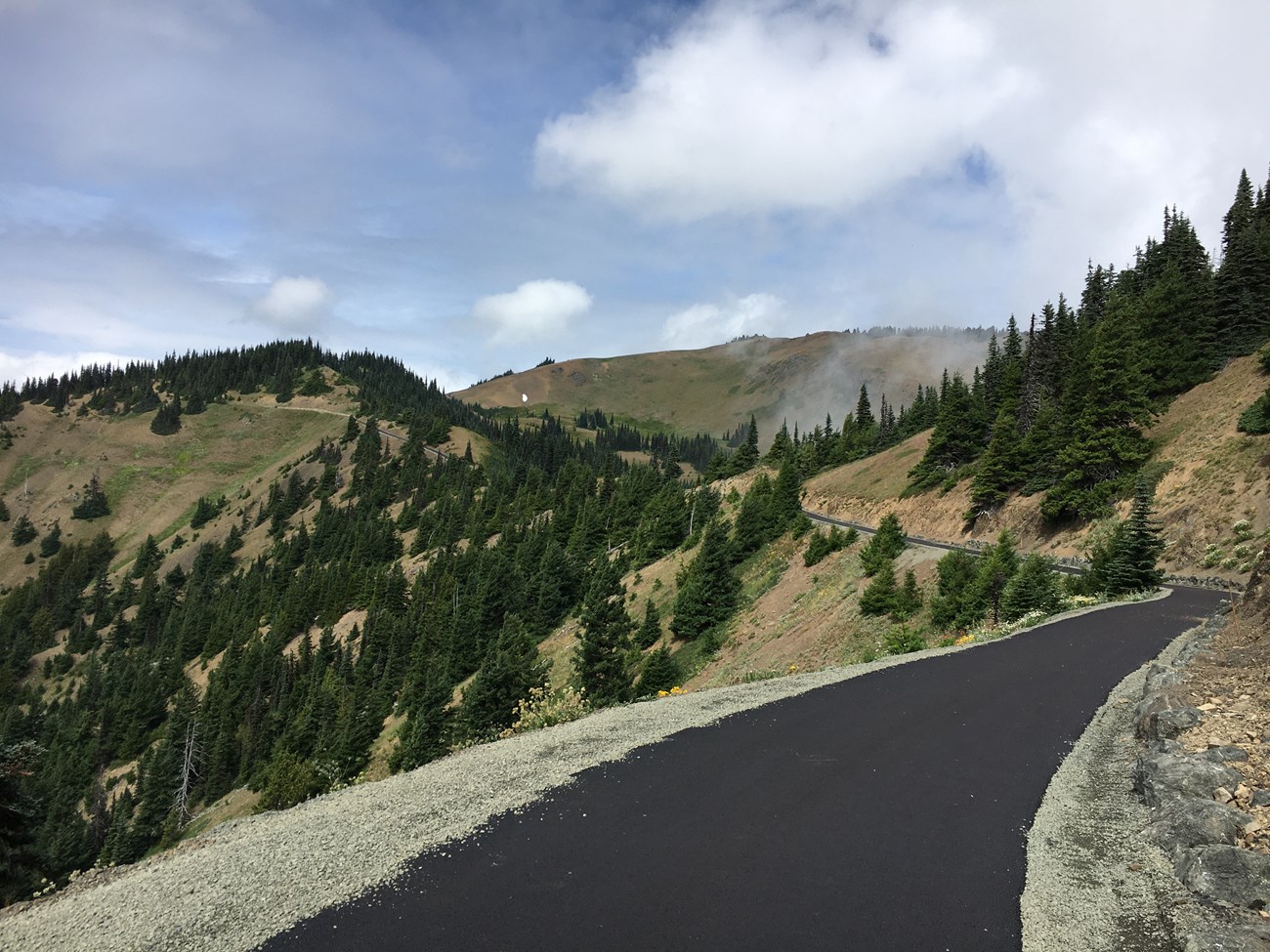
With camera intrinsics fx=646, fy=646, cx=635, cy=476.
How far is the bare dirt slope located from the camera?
33.3 meters

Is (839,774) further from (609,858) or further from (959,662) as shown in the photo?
(959,662)

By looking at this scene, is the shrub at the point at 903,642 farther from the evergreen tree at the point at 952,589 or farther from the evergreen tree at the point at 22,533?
the evergreen tree at the point at 22,533

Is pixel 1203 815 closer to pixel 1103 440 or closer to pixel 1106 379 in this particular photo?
pixel 1103 440

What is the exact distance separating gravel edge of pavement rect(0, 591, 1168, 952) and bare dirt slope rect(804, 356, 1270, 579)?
3010 cm

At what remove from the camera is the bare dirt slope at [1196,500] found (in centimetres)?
3328

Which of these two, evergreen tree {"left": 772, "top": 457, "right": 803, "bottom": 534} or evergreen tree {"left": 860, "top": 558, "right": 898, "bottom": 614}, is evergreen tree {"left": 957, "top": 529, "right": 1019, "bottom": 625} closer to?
evergreen tree {"left": 860, "top": 558, "right": 898, "bottom": 614}

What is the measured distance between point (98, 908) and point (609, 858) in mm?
5534

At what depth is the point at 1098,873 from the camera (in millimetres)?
7004

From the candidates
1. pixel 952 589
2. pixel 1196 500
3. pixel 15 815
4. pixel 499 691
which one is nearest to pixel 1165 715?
pixel 952 589

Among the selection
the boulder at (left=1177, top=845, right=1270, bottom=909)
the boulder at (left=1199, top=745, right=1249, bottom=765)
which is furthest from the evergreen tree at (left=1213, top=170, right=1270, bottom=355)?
the boulder at (left=1177, top=845, right=1270, bottom=909)

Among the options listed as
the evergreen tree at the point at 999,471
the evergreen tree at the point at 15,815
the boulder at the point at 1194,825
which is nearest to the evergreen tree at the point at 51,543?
the evergreen tree at the point at 15,815

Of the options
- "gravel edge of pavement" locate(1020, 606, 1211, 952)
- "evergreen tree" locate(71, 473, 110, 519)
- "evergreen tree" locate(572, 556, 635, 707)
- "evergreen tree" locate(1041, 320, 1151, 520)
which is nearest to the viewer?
"gravel edge of pavement" locate(1020, 606, 1211, 952)

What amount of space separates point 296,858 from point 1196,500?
4641 cm

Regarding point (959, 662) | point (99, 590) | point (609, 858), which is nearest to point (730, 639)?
point (959, 662)
